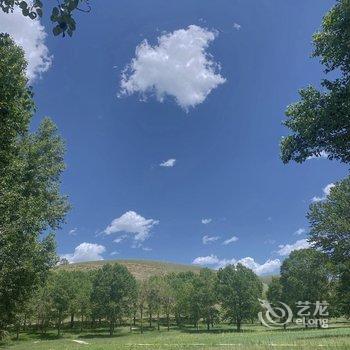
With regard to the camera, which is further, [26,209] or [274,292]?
[274,292]

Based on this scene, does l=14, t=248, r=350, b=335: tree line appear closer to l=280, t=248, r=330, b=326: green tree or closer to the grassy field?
l=280, t=248, r=330, b=326: green tree

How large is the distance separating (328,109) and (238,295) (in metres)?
85.8

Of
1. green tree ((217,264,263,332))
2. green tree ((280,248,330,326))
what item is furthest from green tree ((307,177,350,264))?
green tree ((217,264,263,332))

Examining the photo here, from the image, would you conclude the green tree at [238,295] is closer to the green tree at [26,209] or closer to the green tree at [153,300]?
the green tree at [153,300]

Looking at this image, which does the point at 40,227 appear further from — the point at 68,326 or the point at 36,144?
the point at 68,326

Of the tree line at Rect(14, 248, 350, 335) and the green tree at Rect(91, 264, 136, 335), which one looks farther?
Result: the green tree at Rect(91, 264, 136, 335)

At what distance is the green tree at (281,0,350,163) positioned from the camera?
1602 centimetres

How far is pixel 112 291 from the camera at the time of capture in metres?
104

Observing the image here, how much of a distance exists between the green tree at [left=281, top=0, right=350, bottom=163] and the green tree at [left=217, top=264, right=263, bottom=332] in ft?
270

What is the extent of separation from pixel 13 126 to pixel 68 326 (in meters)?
114

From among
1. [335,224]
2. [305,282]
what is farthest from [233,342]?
[305,282]

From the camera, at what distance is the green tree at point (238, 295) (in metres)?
94.5

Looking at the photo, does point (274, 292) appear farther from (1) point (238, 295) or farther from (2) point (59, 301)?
(2) point (59, 301)

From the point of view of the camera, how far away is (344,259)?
4528 centimetres
